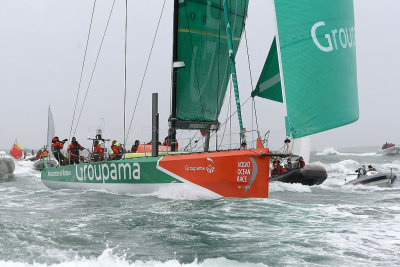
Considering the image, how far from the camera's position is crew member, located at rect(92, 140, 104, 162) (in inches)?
447

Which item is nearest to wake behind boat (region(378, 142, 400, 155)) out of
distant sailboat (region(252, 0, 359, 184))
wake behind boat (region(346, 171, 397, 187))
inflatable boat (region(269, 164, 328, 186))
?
wake behind boat (region(346, 171, 397, 187))

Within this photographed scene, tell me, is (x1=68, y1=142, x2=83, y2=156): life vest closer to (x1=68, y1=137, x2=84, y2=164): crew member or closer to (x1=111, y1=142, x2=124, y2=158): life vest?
(x1=68, y1=137, x2=84, y2=164): crew member

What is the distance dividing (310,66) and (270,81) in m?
1.41

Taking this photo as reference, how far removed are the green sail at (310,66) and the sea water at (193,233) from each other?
171 cm

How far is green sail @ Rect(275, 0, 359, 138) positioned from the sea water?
1708 mm

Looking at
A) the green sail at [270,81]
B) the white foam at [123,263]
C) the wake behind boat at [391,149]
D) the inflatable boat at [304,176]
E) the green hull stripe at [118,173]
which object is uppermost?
the green sail at [270,81]

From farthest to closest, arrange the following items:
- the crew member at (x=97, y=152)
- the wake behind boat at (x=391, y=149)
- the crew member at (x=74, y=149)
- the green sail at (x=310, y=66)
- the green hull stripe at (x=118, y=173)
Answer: the wake behind boat at (x=391, y=149)
the crew member at (x=74, y=149)
the crew member at (x=97, y=152)
the green hull stripe at (x=118, y=173)
the green sail at (x=310, y=66)

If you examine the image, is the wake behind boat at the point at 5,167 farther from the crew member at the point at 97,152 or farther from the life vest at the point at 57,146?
the crew member at the point at 97,152

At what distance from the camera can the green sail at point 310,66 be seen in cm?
757

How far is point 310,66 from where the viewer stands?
770cm

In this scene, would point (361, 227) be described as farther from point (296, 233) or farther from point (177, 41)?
point (177, 41)

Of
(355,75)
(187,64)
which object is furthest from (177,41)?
(355,75)

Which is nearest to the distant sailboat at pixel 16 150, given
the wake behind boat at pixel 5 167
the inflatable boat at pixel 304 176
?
the wake behind boat at pixel 5 167

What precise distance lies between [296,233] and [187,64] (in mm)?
6742
